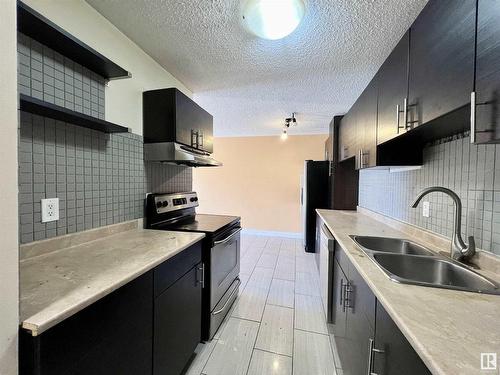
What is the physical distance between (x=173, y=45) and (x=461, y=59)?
5.70 ft

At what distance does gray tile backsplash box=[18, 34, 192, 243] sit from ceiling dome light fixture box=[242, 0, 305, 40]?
1.04 meters

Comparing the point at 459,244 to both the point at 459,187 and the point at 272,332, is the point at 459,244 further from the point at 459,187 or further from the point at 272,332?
the point at 272,332

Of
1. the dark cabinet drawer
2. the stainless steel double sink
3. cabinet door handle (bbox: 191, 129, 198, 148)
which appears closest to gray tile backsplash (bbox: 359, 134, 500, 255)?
the stainless steel double sink

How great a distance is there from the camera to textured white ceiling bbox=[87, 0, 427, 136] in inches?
51.2

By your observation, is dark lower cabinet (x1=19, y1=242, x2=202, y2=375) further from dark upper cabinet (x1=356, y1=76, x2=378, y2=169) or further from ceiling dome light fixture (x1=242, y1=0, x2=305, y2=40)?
dark upper cabinet (x1=356, y1=76, x2=378, y2=169)

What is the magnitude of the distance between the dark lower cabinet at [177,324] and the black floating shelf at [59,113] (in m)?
1.00

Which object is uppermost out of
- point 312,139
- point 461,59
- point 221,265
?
point 312,139

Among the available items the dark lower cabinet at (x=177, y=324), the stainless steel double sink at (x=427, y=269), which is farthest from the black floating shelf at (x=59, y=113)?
the stainless steel double sink at (x=427, y=269)

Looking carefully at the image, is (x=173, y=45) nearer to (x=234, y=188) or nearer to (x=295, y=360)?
(x=295, y=360)

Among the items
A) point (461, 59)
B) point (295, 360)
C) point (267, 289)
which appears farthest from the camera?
point (267, 289)

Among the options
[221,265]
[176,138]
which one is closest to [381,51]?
[176,138]

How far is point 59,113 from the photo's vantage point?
103 cm

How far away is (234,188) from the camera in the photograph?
514cm

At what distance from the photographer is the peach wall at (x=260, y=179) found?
4.79 m
